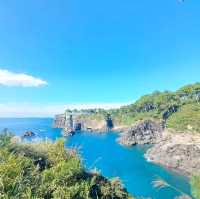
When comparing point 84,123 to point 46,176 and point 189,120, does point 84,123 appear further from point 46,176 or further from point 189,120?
point 46,176

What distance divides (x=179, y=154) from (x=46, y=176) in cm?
6763

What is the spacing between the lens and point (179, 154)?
7800cm

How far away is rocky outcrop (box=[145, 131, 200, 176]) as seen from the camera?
73.5 m

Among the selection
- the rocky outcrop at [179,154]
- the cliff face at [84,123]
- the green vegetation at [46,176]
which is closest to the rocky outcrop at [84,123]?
the cliff face at [84,123]

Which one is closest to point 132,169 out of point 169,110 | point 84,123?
point 169,110

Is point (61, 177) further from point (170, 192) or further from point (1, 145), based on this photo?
point (170, 192)

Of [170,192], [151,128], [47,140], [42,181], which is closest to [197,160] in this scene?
[170,192]

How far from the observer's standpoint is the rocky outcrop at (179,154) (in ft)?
241

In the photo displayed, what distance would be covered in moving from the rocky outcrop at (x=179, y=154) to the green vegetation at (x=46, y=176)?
184ft

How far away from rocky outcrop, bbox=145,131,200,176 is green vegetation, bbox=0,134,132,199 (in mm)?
56132

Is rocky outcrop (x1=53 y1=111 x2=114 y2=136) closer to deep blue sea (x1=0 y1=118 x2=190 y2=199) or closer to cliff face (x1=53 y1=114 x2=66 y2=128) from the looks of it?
cliff face (x1=53 y1=114 x2=66 y2=128)

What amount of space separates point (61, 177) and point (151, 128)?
104940 millimetres

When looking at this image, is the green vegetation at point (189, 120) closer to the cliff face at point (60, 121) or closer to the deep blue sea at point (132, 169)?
the deep blue sea at point (132, 169)

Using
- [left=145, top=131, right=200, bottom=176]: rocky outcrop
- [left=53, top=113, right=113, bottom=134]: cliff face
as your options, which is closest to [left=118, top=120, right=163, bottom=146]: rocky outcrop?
[left=145, top=131, right=200, bottom=176]: rocky outcrop
